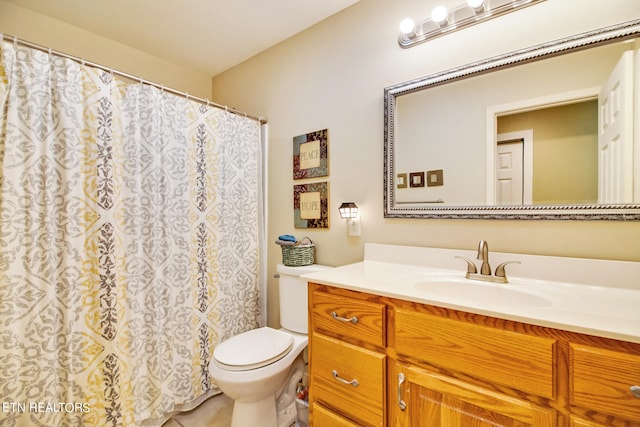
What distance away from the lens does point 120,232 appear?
140 cm

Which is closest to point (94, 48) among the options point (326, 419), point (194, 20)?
point (194, 20)

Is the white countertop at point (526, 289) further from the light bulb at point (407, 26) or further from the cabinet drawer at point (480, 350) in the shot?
the light bulb at point (407, 26)

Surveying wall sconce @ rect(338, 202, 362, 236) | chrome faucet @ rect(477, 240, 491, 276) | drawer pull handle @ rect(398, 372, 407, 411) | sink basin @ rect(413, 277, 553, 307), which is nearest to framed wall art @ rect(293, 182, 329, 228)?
wall sconce @ rect(338, 202, 362, 236)

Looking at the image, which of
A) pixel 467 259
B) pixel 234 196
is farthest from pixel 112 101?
pixel 467 259

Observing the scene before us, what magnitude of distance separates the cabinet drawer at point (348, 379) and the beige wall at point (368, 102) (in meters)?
0.63

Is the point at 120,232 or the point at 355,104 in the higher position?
the point at 355,104

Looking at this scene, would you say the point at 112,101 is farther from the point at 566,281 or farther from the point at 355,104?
the point at 566,281

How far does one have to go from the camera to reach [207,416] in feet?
5.31

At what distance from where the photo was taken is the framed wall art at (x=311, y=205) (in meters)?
1.76

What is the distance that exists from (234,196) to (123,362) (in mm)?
1095

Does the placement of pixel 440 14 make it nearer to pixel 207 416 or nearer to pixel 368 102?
pixel 368 102

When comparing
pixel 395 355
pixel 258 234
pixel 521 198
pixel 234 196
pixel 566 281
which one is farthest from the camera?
pixel 258 234

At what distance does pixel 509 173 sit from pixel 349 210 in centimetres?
78

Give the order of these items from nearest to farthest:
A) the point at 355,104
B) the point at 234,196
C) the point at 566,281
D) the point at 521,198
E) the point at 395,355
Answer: the point at 395,355
the point at 566,281
the point at 521,198
the point at 355,104
the point at 234,196
